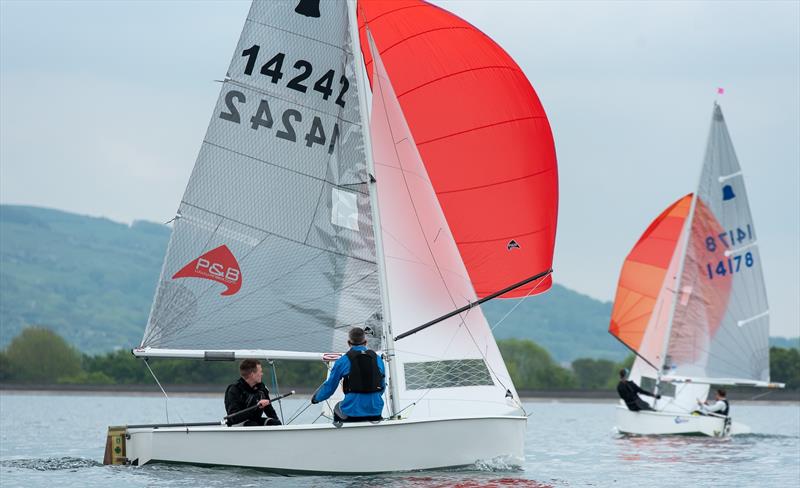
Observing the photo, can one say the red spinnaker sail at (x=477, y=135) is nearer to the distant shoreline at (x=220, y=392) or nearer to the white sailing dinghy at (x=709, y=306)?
the white sailing dinghy at (x=709, y=306)

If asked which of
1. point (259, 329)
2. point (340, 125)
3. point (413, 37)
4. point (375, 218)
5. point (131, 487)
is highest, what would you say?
point (413, 37)

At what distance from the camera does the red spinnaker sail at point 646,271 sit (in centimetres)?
3912

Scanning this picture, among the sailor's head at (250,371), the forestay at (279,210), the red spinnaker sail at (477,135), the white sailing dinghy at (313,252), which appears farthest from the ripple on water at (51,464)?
the red spinnaker sail at (477,135)

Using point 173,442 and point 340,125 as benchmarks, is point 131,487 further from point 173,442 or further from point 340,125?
point 340,125

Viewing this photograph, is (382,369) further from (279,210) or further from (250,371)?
(279,210)

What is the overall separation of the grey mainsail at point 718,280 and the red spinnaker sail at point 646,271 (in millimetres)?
1849

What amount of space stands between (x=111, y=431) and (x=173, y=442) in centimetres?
107

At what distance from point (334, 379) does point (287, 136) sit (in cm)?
387

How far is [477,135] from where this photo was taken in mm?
21594

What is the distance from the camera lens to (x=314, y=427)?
16312mm

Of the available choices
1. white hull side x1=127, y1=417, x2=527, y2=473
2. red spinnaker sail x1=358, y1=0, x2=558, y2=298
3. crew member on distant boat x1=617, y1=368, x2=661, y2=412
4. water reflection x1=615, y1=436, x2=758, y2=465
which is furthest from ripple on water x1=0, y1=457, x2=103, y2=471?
crew member on distant boat x1=617, y1=368, x2=661, y2=412

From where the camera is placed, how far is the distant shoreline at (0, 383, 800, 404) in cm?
9926

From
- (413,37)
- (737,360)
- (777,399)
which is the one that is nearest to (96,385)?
(777,399)

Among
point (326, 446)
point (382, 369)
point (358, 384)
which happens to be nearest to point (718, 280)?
point (382, 369)
